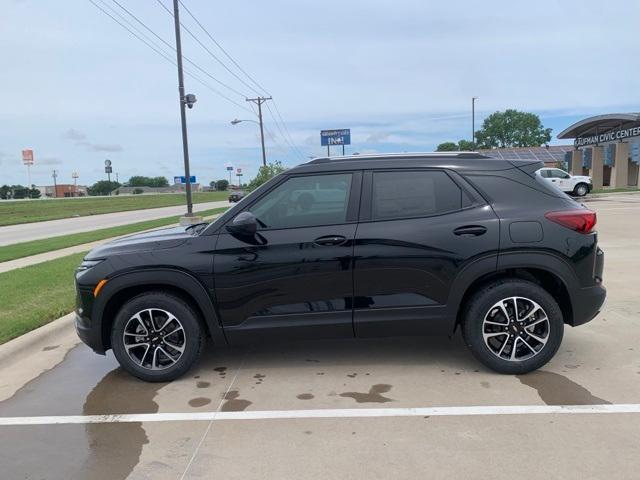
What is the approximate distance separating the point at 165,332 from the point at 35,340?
2213 millimetres

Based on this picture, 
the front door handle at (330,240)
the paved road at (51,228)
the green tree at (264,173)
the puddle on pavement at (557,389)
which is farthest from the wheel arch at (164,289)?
the green tree at (264,173)

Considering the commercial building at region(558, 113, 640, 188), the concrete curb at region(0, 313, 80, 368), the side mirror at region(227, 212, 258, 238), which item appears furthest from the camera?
the commercial building at region(558, 113, 640, 188)

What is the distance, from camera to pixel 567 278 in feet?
13.8

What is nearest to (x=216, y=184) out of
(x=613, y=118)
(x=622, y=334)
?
(x=613, y=118)

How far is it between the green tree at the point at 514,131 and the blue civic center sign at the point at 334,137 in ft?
175

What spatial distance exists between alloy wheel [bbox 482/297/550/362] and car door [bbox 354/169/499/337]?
0.32 m

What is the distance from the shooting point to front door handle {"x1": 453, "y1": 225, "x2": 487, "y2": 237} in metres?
4.21

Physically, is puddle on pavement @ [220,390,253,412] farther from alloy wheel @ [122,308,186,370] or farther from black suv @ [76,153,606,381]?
alloy wheel @ [122,308,186,370]

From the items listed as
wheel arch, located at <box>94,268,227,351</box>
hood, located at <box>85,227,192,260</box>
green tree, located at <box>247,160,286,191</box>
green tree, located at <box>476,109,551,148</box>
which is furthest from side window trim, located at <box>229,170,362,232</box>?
green tree, located at <box>476,109,551,148</box>

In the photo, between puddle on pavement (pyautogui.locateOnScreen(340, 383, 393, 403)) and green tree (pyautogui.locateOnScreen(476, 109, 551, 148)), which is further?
green tree (pyautogui.locateOnScreen(476, 109, 551, 148))

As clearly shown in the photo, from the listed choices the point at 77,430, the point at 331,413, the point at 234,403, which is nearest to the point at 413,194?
the point at 331,413

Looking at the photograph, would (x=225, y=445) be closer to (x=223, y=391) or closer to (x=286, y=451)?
(x=286, y=451)

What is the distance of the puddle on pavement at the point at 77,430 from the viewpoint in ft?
10.5

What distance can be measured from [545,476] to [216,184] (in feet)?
499
